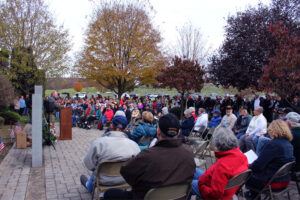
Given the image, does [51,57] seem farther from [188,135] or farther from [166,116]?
[166,116]

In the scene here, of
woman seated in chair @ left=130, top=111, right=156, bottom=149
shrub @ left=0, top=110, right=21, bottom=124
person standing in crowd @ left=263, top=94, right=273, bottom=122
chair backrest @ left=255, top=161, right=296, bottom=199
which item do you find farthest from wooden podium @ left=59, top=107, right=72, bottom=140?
person standing in crowd @ left=263, top=94, right=273, bottom=122

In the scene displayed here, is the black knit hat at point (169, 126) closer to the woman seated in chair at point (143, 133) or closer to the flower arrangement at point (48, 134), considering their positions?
the woman seated in chair at point (143, 133)

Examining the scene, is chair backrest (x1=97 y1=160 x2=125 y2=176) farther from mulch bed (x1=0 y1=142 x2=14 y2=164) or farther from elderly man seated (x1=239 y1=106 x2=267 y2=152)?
mulch bed (x1=0 y1=142 x2=14 y2=164)

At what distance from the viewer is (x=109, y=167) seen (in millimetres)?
3676

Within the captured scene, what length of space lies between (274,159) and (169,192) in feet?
6.30

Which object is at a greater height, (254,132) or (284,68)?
(284,68)

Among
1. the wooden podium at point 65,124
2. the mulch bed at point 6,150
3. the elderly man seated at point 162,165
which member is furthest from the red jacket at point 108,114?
the elderly man seated at point 162,165

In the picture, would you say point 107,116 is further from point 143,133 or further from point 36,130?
point 143,133

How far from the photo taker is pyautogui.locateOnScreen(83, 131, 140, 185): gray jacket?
3697 millimetres

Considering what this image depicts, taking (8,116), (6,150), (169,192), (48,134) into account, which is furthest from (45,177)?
(8,116)

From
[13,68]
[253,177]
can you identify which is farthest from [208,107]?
[253,177]

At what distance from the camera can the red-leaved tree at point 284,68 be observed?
8.70m

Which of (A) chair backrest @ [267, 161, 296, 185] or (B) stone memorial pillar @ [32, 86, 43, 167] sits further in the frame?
(B) stone memorial pillar @ [32, 86, 43, 167]

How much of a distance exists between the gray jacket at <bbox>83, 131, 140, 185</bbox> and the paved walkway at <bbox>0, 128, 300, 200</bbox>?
109 cm
